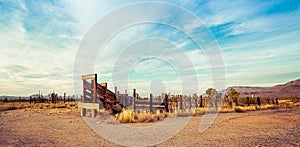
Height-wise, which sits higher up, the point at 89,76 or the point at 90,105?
the point at 89,76

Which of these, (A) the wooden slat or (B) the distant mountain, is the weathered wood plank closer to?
(A) the wooden slat

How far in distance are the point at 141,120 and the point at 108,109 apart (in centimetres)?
349

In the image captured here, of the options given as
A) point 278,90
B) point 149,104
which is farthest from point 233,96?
point 278,90

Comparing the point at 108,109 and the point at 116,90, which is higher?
the point at 116,90

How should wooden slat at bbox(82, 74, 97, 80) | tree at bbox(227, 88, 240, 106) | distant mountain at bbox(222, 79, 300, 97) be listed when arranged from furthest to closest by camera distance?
distant mountain at bbox(222, 79, 300, 97) < tree at bbox(227, 88, 240, 106) < wooden slat at bbox(82, 74, 97, 80)

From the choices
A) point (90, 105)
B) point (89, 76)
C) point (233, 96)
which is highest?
point (89, 76)

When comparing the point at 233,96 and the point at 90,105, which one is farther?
A: the point at 233,96

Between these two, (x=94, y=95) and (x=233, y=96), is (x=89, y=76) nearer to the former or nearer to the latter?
(x=94, y=95)

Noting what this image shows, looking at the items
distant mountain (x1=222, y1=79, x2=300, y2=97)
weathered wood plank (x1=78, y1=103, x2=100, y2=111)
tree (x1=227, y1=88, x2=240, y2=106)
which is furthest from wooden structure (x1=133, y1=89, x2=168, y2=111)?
distant mountain (x1=222, y1=79, x2=300, y2=97)

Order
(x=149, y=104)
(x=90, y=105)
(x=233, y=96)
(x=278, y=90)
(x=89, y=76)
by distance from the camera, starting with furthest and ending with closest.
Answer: (x=278, y=90)
(x=233, y=96)
(x=149, y=104)
(x=89, y=76)
(x=90, y=105)

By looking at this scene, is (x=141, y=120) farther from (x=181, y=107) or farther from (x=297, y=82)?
(x=297, y=82)

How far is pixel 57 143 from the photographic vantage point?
19.7ft

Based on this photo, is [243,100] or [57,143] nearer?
[57,143]

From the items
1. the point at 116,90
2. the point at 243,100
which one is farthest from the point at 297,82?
the point at 116,90
